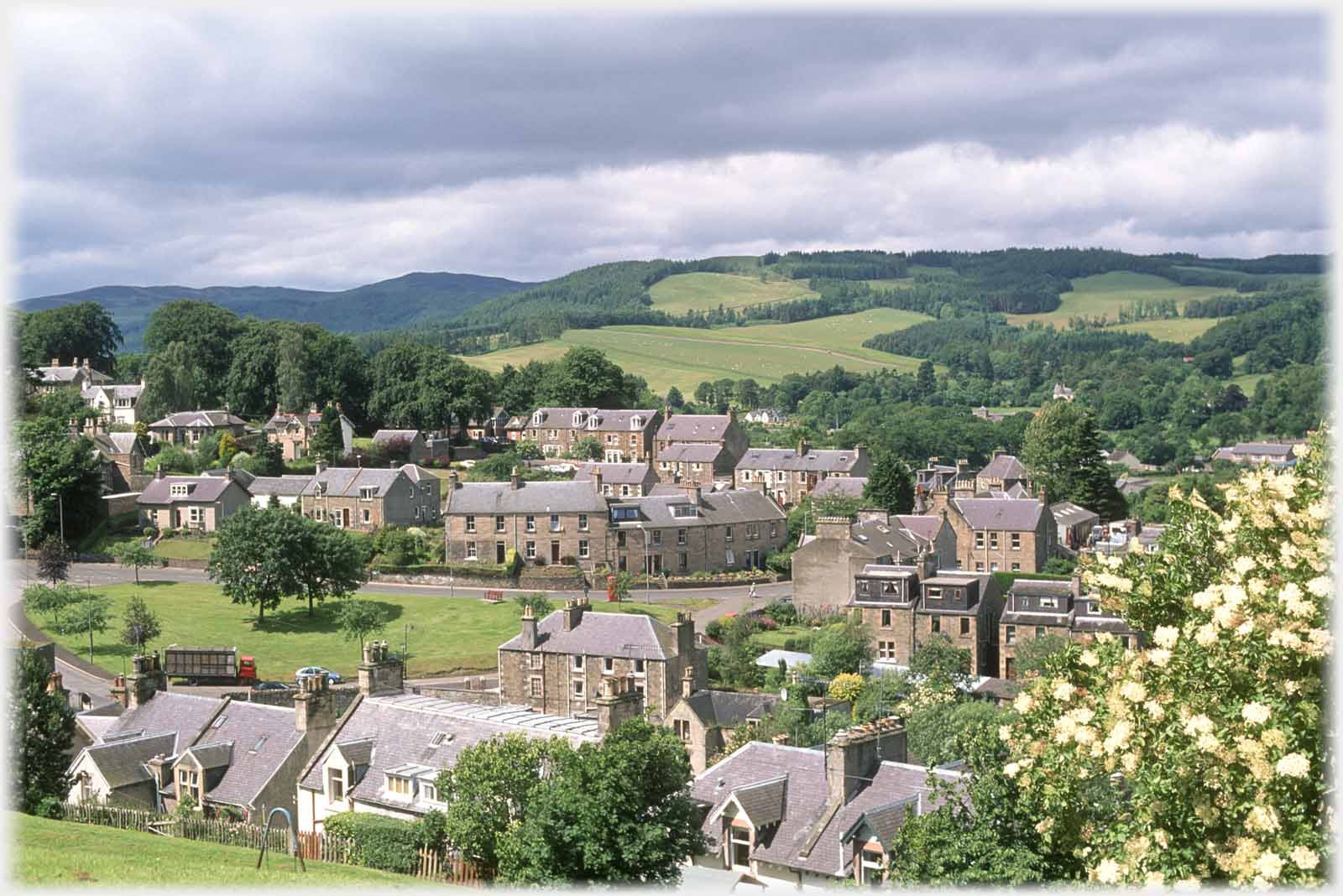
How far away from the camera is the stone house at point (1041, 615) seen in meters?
59.2

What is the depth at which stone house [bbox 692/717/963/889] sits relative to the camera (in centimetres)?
2931

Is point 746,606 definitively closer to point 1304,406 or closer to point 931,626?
point 931,626

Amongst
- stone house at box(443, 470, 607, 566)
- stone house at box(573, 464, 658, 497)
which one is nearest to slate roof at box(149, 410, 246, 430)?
stone house at box(573, 464, 658, 497)

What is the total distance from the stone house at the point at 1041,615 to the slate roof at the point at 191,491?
2089 inches

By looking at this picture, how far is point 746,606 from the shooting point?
73.1m

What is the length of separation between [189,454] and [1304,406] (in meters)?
143

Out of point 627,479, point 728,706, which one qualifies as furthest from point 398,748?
point 627,479

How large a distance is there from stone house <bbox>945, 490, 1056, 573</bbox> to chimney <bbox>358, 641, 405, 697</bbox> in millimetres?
46810

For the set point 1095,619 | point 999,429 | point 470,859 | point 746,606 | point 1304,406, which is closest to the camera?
point 470,859

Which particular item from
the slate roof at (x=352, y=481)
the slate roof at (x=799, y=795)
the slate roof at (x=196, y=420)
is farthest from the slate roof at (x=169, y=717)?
the slate roof at (x=196, y=420)

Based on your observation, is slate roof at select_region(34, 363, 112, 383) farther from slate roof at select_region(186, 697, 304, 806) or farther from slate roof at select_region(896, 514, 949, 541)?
slate roof at select_region(186, 697, 304, 806)

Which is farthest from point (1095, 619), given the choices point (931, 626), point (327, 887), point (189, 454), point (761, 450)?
point (189, 454)

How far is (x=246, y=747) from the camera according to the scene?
3591 centimetres

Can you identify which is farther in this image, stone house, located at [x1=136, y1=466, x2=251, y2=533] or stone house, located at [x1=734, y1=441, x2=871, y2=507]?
stone house, located at [x1=734, y1=441, x2=871, y2=507]
